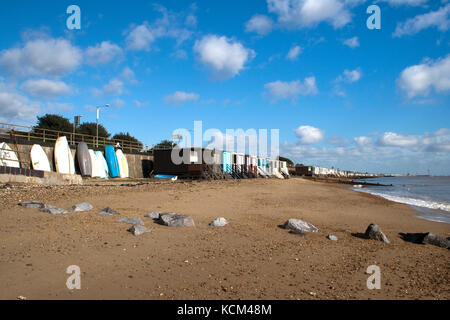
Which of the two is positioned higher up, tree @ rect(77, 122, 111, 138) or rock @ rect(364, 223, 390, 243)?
tree @ rect(77, 122, 111, 138)

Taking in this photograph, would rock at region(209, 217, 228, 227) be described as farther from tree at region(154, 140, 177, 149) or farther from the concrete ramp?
tree at region(154, 140, 177, 149)

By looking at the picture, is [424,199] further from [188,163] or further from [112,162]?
[112,162]

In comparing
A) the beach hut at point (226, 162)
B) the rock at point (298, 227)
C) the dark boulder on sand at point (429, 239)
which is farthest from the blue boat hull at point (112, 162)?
the dark boulder on sand at point (429, 239)

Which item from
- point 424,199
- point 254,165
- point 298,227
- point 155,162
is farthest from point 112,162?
point 424,199

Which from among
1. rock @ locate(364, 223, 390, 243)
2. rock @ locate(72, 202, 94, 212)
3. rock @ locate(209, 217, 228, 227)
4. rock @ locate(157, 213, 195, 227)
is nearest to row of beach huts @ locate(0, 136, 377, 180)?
rock @ locate(72, 202, 94, 212)

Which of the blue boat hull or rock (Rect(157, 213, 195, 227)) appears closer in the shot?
rock (Rect(157, 213, 195, 227))

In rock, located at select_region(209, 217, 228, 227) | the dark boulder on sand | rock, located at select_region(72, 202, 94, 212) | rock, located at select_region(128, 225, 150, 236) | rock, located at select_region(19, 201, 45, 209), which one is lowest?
the dark boulder on sand

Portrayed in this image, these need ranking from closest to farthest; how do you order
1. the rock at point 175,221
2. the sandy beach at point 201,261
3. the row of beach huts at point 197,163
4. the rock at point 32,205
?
1. the sandy beach at point 201,261
2. the rock at point 175,221
3. the rock at point 32,205
4. the row of beach huts at point 197,163

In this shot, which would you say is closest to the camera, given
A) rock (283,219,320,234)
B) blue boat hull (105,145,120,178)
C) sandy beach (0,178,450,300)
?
sandy beach (0,178,450,300)

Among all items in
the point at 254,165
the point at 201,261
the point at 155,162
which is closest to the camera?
the point at 201,261

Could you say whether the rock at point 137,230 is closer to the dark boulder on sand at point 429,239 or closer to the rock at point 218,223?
the rock at point 218,223

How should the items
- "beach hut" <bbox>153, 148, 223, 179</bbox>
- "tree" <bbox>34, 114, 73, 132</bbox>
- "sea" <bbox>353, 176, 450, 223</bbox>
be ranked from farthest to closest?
1. "tree" <bbox>34, 114, 73, 132</bbox>
2. "beach hut" <bbox>153, 148, 223, 179</bbox>
3. "sea" <bbox>353, 176, 450, 223</bbox>

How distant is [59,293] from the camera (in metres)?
3.44
